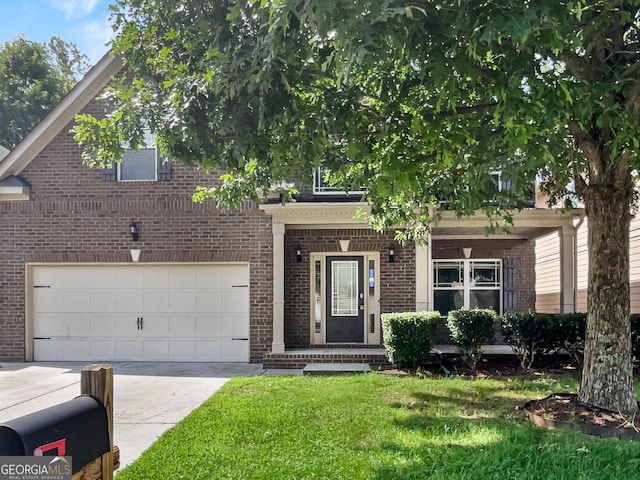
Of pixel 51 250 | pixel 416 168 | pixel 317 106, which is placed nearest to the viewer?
pixel 416 168

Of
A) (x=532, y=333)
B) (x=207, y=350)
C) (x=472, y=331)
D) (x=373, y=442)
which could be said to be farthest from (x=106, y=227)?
(x=532, y=333)

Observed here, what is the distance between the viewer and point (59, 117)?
1059 centimetres

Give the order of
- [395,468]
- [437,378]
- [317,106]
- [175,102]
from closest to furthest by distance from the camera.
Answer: [395,468]
[175,102]
[317,106]
[437,378]

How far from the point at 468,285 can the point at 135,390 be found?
757 centimetres

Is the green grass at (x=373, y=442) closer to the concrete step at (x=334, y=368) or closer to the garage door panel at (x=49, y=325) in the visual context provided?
the concrete step at (x=334, y=368)

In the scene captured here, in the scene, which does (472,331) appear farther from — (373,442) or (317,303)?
(373,442)

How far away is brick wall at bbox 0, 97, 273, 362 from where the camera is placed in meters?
10.5

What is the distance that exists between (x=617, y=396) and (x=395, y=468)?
300cm

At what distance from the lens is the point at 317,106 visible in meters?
5.31

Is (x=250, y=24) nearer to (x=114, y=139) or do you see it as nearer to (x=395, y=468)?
(x=114, y=139)

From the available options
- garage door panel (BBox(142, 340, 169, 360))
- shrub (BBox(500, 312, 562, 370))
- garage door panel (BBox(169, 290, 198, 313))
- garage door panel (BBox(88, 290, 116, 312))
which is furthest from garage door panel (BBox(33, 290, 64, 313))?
shrub (BBox(500, 312, 562, 370))

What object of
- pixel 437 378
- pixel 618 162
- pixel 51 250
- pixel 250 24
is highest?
pixel 250 24

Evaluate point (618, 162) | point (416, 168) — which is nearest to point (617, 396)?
point (618, 162)

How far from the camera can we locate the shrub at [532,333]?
Answer: 893 centimetres
